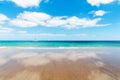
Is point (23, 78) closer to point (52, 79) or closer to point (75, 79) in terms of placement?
point (52, 79)

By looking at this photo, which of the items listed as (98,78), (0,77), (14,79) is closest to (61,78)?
(98,78)

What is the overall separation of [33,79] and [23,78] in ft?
1.70

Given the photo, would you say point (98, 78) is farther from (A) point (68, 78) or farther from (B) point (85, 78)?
(A) point (68, 78)

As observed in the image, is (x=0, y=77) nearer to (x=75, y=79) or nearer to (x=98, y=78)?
(x=75, y=79)

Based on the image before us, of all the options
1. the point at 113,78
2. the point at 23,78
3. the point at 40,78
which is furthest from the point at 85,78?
the point at 23,78

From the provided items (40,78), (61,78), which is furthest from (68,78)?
(40,78)

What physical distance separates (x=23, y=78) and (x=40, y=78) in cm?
83

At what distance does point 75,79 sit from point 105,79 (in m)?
1.46

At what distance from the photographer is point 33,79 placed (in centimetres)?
583

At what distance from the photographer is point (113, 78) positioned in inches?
235

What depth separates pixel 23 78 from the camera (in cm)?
592

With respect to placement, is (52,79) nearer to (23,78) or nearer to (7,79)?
(23,78)

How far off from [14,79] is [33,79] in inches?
35.4

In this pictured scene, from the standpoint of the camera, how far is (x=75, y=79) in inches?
229
